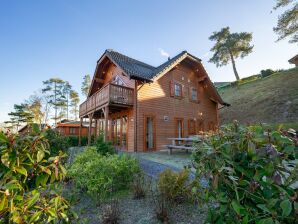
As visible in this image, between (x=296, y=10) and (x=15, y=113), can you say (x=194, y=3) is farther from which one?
(x=15, y=113)

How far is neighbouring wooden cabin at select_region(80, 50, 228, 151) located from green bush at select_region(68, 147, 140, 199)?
6277 millimetres

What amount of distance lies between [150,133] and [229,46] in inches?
936

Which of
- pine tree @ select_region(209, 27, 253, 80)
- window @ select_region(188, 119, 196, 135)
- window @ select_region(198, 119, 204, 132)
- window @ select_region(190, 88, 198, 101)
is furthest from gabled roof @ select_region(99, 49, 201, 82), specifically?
pine tree @ select_region(209, 27, 253, 80)

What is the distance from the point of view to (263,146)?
1.36m

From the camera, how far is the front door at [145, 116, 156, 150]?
39.0ft

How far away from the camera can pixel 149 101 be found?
1216 centimetres

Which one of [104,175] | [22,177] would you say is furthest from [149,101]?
[22,177]

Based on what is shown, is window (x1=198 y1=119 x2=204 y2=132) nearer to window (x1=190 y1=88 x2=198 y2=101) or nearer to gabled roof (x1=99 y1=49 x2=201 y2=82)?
window (x1=190 y1=88 x2=198 y2=101)

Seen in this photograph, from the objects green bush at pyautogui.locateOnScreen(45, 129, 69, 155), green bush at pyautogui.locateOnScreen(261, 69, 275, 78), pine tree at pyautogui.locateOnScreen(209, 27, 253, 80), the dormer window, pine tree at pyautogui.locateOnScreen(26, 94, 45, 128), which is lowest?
green bush at pyautogui.locateOnScreen(45, 129, 69, 155)

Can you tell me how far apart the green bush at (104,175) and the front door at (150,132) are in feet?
22.4

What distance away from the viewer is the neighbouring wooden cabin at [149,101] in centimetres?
1137

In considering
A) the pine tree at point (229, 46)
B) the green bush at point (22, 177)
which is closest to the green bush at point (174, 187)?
the green bush at point (22, 177)

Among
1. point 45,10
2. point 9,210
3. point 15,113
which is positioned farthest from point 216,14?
point 15,113

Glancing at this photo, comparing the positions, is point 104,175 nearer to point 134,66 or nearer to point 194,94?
point 134,66
